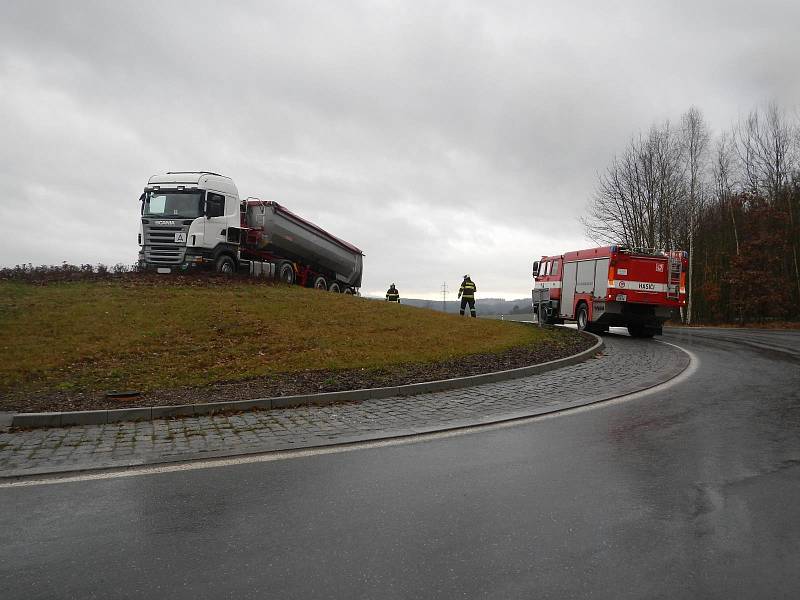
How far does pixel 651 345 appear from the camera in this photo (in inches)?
640

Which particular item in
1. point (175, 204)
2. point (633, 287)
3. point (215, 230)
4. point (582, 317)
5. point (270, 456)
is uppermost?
point (175, 204)

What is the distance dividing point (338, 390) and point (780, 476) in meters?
5.67

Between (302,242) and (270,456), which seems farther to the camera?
(302,242)

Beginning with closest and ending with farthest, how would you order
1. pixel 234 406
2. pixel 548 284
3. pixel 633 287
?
pixel 234 406 → pixel 633 287 → pixel 548 284

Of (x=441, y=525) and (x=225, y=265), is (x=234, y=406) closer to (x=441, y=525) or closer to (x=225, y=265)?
(x=441, y=525)

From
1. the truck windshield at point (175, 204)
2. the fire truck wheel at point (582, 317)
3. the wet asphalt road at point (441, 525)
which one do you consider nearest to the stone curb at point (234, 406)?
the wet asphalt road at point (441, 525)

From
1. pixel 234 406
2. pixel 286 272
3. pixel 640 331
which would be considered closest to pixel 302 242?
pixel 286 272

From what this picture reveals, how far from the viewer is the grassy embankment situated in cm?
941

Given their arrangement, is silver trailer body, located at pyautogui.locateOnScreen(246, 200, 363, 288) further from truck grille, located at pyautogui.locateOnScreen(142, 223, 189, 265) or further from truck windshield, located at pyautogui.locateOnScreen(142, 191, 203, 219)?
truck grille, located at pyautogui.locateOnScreen(142, 223, 189, 265)

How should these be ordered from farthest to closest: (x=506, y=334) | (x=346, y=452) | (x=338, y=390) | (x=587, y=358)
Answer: (x=506, y=334) → (x=587, y=358) → (x=338, y=390) → (x=346, y=452)

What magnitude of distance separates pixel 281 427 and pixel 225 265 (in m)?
14.7

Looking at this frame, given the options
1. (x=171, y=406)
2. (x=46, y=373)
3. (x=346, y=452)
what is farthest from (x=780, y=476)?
(x=46, y=373)

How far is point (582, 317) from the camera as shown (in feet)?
66.3

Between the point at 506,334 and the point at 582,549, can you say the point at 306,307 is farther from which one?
the point at 582,549
